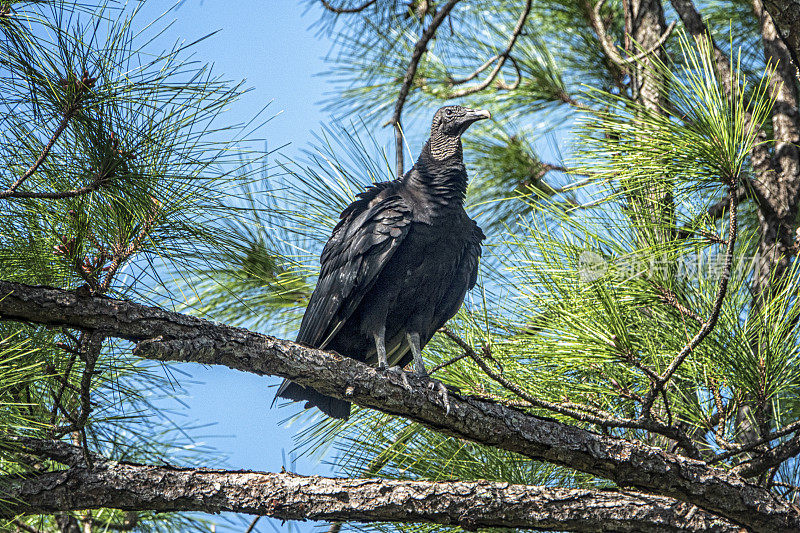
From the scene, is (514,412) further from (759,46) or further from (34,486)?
(759,46)

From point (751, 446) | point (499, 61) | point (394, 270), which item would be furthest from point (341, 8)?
point (751, 446)

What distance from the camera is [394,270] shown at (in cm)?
229

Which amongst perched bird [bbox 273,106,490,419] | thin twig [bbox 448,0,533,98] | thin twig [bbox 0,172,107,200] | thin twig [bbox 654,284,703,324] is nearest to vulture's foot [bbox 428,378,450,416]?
perched bird [bbox 273,106,490,419]

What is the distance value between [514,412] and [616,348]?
0.29m

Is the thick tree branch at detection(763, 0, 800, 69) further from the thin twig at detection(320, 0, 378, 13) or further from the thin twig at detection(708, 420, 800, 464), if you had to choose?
the thin twig at detection(320, 0, 378, 13)

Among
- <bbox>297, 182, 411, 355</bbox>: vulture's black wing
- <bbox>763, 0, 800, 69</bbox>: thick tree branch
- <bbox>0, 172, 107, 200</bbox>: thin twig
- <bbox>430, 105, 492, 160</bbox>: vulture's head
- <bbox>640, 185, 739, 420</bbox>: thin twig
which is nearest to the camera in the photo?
<bbox>0, 172, 107, 200</bbox>: thin twig

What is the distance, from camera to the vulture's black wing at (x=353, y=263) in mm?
2230

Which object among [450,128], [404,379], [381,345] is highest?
[450,128]

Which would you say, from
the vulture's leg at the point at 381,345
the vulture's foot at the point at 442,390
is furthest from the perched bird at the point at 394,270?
the vulture's foot at the point at 442,390

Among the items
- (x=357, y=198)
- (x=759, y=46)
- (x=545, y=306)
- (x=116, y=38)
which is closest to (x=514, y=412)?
(x=545, y=306)

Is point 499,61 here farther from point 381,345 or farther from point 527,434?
point 527,434

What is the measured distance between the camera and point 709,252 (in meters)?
2.07

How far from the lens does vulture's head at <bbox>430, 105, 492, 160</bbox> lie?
8.20 ft

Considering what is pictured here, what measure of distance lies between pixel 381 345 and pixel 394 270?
221mm
